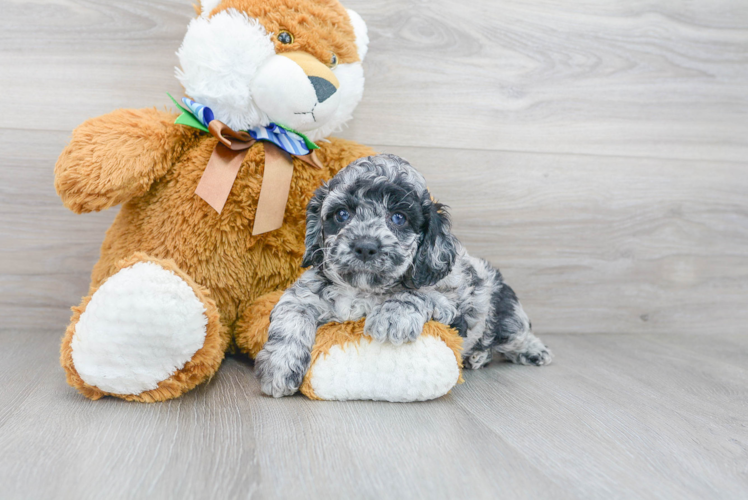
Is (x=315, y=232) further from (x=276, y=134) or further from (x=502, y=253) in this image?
(x=502, y=253)

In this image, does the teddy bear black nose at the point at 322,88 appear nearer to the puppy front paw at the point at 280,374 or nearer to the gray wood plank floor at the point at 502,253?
the gray wood plank floor at the point at 502,253

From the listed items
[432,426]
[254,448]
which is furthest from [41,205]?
[432,426]

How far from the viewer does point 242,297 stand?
5.47 feet

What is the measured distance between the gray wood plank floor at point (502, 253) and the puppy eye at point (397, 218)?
1.44 ft

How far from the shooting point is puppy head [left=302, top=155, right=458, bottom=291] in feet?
4.29

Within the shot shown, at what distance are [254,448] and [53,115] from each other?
1405 millimetres

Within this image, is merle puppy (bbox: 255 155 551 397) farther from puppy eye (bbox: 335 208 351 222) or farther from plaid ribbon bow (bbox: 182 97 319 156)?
plaid ribbon bow (bbox: 182 97 319 156)

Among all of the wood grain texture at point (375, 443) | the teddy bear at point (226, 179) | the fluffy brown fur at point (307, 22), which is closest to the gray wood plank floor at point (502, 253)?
the wood grain texture at point (375, 443)

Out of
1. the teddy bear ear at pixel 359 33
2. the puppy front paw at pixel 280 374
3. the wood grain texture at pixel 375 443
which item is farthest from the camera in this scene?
the teddy bear ear at pixel 359 33

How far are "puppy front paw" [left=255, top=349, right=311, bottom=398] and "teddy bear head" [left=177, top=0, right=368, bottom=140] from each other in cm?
65

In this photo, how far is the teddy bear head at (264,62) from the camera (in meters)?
1.50

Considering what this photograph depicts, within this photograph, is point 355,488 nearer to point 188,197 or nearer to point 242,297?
point 242,297

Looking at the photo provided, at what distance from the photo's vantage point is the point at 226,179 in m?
1.56

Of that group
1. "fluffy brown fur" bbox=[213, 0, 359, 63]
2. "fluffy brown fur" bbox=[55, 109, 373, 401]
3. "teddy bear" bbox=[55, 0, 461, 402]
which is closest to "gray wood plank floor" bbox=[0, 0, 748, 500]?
"teddy bear" bbox=[55, 0, 461, 402]
